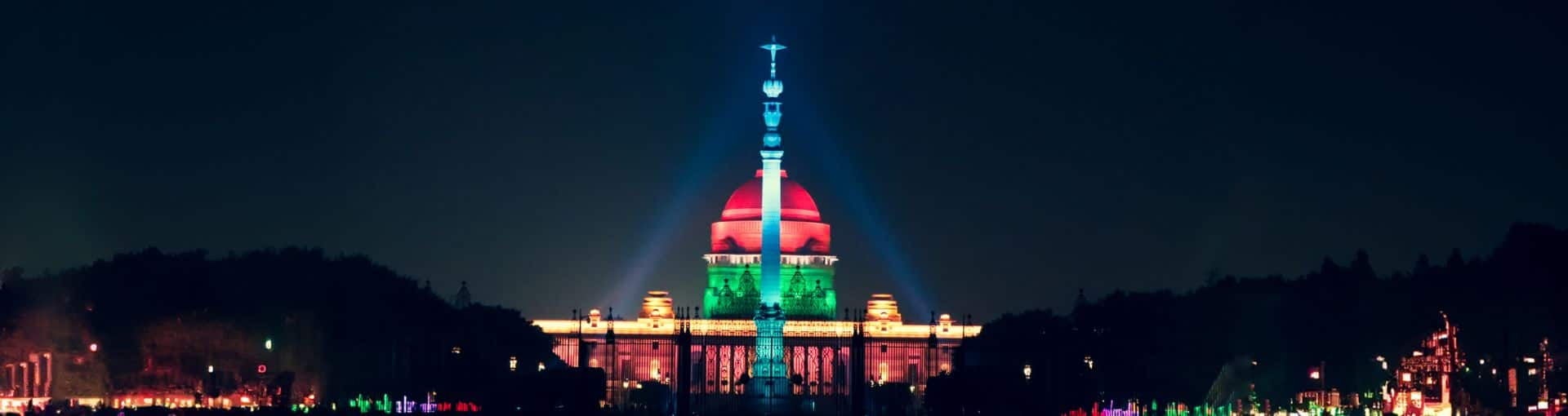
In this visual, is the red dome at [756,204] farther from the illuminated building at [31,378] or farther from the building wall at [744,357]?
the illuminated building at [31,378]

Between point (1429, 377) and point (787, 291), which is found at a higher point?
point (787, 291)

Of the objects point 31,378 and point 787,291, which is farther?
point 787,291

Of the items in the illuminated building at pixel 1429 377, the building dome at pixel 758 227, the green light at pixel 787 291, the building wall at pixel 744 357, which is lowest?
the illuminated building at pixel 1429 377

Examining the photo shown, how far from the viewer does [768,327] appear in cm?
15662

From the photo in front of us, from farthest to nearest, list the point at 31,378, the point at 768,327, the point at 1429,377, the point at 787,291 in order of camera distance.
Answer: the point at 787,291 → the point at 768,327 → the point at 31,378 → the point at 1429,377

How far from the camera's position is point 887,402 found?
4424 inches

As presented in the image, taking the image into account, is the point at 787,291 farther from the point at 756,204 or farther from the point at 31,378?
the point at 31,378

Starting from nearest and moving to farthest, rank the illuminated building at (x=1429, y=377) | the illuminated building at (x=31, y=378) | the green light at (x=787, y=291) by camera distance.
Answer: the illuminated building at (x=1429, y=377)
the illuminated building at (x=31, y=378)
the green light at (x=787, y=291)

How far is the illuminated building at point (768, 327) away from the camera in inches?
5669

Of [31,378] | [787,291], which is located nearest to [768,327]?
[787,291]

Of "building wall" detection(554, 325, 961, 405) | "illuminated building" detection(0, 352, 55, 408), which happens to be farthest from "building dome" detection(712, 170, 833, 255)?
"illuminated building" detection(0, 352, 55, 408)

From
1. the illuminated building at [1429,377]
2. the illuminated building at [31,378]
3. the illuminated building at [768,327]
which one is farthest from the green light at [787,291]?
the illuminated building at [1429,377]

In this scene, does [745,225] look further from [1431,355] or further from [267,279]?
[1431,355]

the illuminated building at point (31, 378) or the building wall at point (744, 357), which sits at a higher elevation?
the building wall at point (744, 357)
